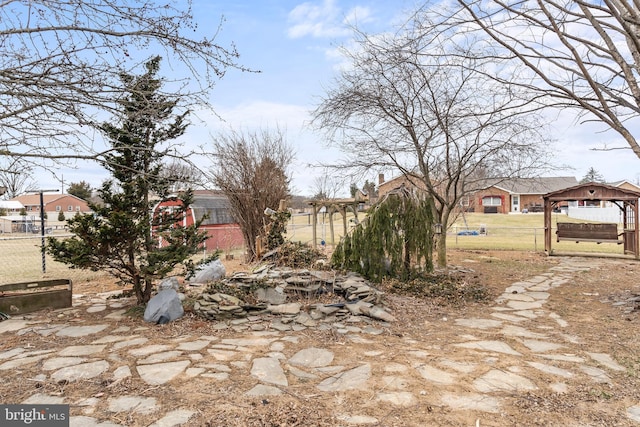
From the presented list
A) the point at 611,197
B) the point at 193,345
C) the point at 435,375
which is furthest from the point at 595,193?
the point at 193,345

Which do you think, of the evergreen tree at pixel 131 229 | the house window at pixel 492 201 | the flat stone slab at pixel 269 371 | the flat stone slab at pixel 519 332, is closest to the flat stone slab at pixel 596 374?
the flat stone slab at pixel 519 332

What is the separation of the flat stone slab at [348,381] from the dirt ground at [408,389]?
0.36 feet

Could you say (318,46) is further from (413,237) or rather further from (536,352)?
(536,352)

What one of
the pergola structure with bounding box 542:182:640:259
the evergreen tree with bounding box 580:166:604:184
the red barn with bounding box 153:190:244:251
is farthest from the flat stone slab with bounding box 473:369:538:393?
the evergreen tree with bounding box 580:166:604:184

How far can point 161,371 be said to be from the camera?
301 centimetres

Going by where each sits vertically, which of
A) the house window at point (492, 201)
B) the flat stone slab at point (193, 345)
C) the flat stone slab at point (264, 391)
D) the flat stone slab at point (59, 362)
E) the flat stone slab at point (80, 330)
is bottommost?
the flat stone slab at point (264, 391)

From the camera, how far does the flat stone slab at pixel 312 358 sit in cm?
325

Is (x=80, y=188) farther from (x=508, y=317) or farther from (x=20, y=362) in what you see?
(x=508, y=317)

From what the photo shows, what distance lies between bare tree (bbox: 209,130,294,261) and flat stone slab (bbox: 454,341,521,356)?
6139mm

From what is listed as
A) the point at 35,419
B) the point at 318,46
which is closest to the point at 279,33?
the point at 318,46

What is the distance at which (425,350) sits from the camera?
3.66m

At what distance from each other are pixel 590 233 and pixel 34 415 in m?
13.7

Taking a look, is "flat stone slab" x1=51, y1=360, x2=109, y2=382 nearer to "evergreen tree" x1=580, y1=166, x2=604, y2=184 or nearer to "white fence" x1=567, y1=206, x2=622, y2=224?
"evergreen tree" x1=580, y1=166, x2=604, y2=184

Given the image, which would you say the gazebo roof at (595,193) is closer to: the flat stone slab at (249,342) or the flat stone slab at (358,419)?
the flat stone slab at (249,342)
